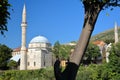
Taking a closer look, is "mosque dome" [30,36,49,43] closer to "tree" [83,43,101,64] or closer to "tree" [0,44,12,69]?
"tree" [0,44,12,69]

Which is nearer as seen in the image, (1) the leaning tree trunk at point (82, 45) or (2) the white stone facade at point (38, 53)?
(1) the leaning tree trunk at point (82, 45)

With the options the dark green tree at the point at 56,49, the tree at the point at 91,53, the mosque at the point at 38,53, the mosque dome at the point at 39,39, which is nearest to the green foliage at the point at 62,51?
the dark green tree at the point at 56,49

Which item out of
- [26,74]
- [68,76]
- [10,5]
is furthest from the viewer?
[26,74]

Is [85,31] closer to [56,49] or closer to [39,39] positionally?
[39,39]

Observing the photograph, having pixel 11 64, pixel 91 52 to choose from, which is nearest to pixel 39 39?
pixel 11 64

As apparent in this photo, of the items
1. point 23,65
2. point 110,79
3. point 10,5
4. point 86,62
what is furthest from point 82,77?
point 86,62

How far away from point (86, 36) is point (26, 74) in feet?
123

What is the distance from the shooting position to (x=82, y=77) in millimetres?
31047

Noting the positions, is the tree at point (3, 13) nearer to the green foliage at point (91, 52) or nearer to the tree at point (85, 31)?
the tree at point (85, 31)

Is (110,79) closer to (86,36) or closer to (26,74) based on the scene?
(86,36)

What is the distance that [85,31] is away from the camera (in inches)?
304

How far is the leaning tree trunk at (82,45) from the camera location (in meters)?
7.48

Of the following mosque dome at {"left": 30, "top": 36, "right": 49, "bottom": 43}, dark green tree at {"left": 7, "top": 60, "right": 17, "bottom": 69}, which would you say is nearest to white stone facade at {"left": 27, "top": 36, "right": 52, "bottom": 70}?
mosque dome at {"left": 30, "top": 36, "right": 49, "bottom": 43}

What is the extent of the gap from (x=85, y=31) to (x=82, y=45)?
0.33 meters
